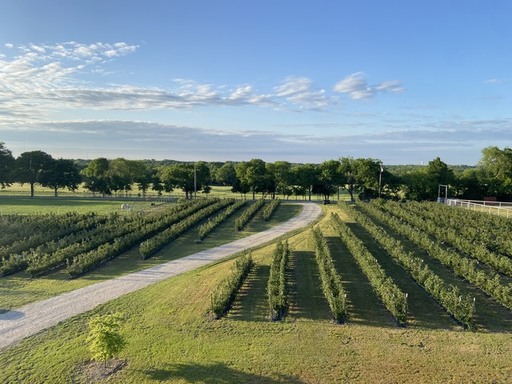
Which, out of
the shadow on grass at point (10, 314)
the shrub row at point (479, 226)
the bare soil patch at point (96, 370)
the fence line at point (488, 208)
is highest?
the fence line at point (488, 208)

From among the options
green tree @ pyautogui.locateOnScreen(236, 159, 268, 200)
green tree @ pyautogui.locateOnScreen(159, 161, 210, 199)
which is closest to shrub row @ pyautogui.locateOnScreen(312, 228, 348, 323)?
green tree @ pyautogui.locateOnScreen(236, 159, 268, 200)

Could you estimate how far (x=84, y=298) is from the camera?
21.4 meters

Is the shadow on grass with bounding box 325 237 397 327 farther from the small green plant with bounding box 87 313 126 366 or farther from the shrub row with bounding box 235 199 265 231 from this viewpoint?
the shrub row with bounding box 235 199 265 231

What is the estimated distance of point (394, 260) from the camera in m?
28.3

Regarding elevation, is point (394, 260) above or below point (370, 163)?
below

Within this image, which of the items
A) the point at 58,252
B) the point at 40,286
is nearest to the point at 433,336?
the point at 40,286

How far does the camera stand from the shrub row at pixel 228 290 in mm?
18594

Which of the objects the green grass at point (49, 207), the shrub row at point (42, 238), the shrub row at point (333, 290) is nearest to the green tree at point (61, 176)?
the green grass at point (49, 207)

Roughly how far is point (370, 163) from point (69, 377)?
67141 millimetres

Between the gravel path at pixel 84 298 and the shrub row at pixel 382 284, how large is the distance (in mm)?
10125

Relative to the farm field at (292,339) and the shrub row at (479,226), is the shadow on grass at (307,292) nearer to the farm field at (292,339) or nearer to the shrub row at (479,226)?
the farm field at (292,339)

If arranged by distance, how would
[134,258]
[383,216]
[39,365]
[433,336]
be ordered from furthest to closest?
[383,216] → [134,258] → [433,336] → [39,365]

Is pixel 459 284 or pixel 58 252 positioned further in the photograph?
pixel 58 252

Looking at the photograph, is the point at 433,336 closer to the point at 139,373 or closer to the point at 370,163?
the point at 139,373
